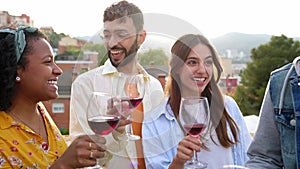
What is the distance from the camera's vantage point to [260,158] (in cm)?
132

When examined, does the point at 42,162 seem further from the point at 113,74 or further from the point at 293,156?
A: the point at 293,156

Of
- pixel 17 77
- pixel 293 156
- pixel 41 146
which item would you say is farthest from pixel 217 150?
pixel 17 77

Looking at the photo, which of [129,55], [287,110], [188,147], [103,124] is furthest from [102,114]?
[129,55]

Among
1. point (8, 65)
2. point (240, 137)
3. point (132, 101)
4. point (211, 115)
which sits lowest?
point (240, 137)

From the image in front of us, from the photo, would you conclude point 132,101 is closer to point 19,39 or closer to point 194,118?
point 194,118

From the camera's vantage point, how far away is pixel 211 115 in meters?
1.79

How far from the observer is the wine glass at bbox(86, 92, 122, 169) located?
1229mm

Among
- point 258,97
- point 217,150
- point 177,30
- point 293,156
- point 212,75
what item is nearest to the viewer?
point 293,156

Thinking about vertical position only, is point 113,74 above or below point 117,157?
above

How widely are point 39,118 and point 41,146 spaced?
138mm

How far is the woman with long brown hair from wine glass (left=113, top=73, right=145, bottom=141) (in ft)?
0.74

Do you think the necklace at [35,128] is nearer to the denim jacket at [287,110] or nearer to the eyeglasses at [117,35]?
the eyeglasses at [117,35]

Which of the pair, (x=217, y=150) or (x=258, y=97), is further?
(x=258, y=97)

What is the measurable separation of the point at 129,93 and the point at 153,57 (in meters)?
0.40
